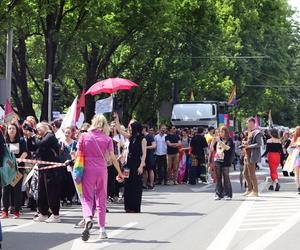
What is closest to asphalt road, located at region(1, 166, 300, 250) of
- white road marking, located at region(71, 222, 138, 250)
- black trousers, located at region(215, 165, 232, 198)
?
white road marking, located at region(71, 222, 138, 250)

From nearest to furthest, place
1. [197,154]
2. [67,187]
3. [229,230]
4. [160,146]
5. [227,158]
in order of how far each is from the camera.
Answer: [229,230] → [67,187] → [227,158] → [160,146] → [197,154]

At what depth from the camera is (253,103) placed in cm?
6162

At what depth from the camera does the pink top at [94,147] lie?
11.3m

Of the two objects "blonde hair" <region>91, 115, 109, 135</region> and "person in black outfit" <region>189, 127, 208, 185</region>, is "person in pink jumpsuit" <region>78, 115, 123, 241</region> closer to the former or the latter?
"blonde hair" <region>91, 115, 109, 135</region>

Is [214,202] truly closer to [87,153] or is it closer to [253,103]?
[87,153]

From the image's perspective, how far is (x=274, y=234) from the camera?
11.8 m

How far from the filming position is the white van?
39125mm

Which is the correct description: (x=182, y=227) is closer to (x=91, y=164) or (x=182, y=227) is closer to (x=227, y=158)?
(x=91, y=164)

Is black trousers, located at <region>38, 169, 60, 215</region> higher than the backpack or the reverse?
the reverse

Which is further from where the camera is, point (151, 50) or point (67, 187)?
point (151, 50)

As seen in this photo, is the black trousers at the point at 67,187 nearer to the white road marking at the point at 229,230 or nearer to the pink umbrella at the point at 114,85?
the pink umbrella at the point at 114,85

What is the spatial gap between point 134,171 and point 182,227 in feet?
9.08

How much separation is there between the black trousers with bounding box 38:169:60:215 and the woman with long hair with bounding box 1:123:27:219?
0.87 m

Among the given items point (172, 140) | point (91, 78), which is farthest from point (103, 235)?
point (91, 78)
